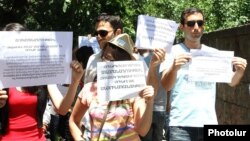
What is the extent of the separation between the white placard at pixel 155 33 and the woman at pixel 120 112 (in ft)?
2.34

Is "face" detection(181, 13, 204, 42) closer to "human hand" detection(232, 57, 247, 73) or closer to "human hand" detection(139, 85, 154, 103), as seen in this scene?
"human hand" detection(232, 57, 247, 73)

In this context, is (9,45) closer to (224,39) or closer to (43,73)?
(43,73)

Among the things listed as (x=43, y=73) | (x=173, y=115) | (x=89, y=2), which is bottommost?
(x=173, y=115)

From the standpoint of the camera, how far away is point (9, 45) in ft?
12.2

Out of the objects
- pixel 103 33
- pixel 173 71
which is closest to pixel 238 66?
pixel 173 71

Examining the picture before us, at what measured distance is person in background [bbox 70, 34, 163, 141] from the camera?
11.9 ft

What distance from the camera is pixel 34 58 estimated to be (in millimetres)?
3846

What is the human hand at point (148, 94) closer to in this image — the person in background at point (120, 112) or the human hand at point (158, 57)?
the person in background at point (120, 112)

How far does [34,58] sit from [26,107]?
1.17 ft

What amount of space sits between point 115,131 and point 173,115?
1112 mm

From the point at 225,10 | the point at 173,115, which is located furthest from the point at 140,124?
the point at 225,10

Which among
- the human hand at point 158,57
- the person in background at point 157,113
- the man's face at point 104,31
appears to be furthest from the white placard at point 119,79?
the person in background at point 157,113

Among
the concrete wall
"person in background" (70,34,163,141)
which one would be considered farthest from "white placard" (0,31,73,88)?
the concrete wall

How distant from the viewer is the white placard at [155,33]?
14.7 feet
